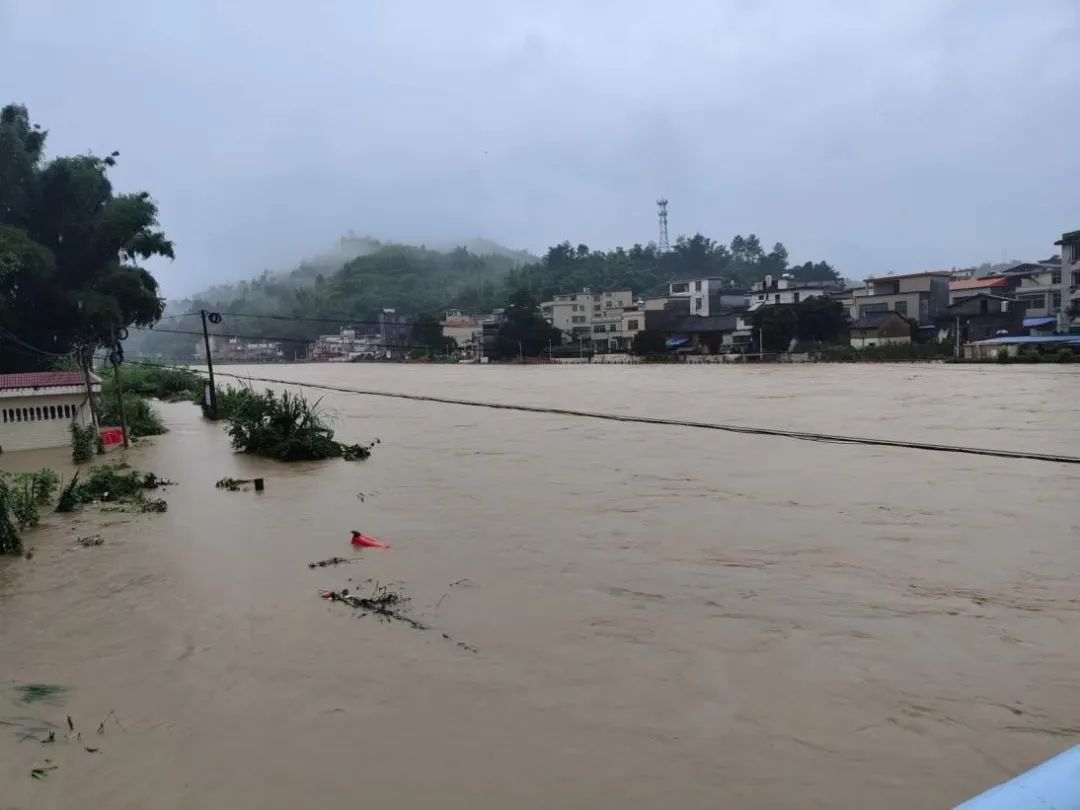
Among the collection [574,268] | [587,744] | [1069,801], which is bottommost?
[587,744]

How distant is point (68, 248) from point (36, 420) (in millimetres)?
10278

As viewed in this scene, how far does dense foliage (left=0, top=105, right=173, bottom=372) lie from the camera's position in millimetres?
19875

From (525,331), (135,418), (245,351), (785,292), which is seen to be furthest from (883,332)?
(245,351)

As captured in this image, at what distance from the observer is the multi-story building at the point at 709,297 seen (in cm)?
5572

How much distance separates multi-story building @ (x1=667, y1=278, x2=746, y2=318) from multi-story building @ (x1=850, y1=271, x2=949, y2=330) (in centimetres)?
1222

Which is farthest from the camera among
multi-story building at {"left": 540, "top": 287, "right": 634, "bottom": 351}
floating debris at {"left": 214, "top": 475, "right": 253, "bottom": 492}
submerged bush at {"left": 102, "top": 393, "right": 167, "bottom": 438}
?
multi-story building at {"left": 540, "top": 287, "right": 634, "bottom": 351}

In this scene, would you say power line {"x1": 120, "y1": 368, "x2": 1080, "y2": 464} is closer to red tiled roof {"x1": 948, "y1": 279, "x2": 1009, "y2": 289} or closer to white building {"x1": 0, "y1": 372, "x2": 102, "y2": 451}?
white building {"x1": 0, "y1": 372, "x2": 102, "y2": 451}

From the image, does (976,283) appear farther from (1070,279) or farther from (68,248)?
(68,248)

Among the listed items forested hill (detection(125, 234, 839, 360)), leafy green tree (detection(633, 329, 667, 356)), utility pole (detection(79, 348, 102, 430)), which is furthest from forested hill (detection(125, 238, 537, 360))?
utility pole (detection(79, 348, 102, 430))

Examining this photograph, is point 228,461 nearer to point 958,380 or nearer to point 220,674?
point 220,674

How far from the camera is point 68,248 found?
2170 cm

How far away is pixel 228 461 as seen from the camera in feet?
44.3

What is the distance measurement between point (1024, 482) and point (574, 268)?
75559 mm

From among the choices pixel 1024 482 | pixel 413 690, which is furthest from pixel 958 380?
pixel 413 690
